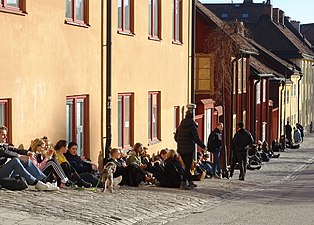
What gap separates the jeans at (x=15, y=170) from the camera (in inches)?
581

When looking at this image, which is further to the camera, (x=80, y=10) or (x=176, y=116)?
(x=176, y=116)

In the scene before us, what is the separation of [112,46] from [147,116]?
14.7 feet

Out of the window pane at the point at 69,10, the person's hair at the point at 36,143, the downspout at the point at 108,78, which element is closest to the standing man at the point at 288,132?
the downspout at the point at 108,78

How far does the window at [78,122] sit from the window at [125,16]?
324 centimetres

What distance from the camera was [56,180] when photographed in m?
16.0

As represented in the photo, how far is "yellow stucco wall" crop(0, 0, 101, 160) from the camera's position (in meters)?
16.1

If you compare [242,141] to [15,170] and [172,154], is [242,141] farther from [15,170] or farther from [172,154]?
[15,170]

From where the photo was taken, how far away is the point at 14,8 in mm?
16250

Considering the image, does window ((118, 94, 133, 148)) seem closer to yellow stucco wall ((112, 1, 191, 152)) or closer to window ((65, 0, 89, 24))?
yellow stucco wall ((112, 1, 191, 152))

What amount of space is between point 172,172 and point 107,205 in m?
5.44

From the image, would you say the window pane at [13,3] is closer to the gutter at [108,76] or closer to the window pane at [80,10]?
the window pane at [80,10]

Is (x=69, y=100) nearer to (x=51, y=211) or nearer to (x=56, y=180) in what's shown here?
(x=56, y=180)

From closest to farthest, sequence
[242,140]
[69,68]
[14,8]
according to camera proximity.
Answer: [14,8] < [69,68] < [242,140]

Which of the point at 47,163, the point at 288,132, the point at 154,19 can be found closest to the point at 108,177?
the point at 47,163
